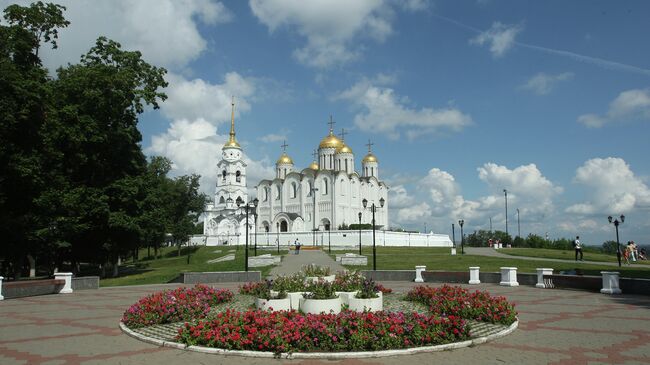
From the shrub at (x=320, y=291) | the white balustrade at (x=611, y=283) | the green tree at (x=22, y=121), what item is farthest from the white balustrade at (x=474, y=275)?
the green tree at (x=22, y=121)

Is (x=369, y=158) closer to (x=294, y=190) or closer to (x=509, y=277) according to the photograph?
(x=294, y=190)

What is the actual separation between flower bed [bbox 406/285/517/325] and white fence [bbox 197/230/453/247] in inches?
1633

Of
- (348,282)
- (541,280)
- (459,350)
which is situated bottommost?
(459,350)

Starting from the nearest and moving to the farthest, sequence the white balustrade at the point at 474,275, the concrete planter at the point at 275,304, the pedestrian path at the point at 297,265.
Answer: the concrete planter at the point at 275,304
the white balustrade at the point at 474,275
the pedestrian path at the point at 297,265

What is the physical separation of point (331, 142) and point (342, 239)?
2483 centimetres

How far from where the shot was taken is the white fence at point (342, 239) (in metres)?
57.1

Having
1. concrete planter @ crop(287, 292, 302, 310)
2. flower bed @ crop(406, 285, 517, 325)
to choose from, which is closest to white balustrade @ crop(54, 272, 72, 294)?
concrete planter @ crop(287, 292, 302, 310)

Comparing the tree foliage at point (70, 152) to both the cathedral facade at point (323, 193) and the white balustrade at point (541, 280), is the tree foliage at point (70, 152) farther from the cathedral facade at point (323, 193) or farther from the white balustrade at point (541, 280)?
the cathedral facade at point (323, 193)

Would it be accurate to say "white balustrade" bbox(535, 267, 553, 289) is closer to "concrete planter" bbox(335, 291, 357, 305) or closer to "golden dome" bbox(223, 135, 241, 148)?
"concrete planter" bbox(335, 291, 357, 305)

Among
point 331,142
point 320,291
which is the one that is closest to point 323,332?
point 320,291

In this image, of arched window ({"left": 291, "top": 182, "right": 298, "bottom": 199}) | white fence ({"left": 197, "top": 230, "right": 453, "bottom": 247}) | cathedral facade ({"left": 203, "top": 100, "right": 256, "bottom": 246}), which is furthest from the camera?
arched window ({"left": 291, "top": 182, "right": 298, "bottom": 199})

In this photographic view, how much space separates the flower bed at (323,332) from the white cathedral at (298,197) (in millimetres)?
55872

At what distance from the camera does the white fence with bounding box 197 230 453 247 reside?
57.1 metres

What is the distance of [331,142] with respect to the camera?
79188mm
